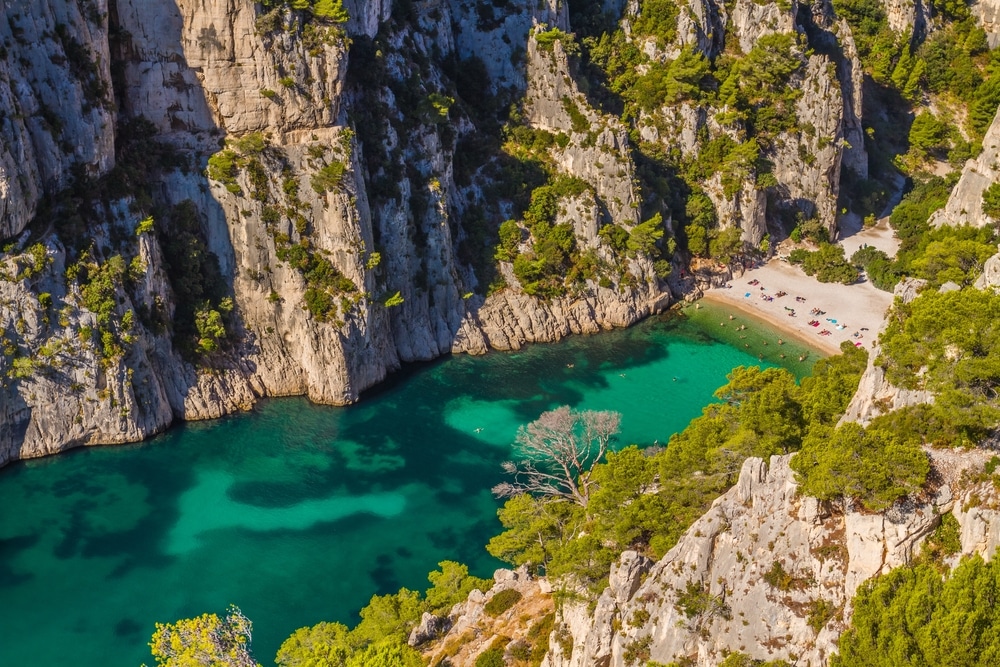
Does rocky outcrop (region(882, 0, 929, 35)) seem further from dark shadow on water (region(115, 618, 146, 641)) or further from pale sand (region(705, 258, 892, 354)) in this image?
dark shadow on water (region(115, 618, 146, 641))

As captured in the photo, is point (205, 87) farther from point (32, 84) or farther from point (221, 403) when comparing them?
point (221, 403)

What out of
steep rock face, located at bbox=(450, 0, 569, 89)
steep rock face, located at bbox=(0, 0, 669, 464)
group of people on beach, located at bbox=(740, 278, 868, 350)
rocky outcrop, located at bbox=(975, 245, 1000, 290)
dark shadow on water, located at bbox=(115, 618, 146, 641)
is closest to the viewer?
rocky outcrop, located at bbox=(975, 245, 1000, 290)

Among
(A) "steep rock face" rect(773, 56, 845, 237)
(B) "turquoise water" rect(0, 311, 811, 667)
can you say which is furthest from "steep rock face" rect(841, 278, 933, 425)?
(A) "steep rock face" rect(773, 56, 845, 237)

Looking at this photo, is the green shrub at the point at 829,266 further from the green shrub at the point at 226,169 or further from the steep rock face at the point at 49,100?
the steep rock face at the point at 49,100

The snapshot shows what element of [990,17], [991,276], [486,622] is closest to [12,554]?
[486,622]

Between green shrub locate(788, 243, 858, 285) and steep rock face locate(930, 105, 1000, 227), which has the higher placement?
steep rock face locate(930, 105, 1000, 227)

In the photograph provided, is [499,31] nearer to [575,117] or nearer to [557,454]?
[575,117]

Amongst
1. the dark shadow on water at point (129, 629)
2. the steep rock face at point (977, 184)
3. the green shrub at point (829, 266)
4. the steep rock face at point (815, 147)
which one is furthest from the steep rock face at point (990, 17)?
the dark shadow on water at point (129, 629)
